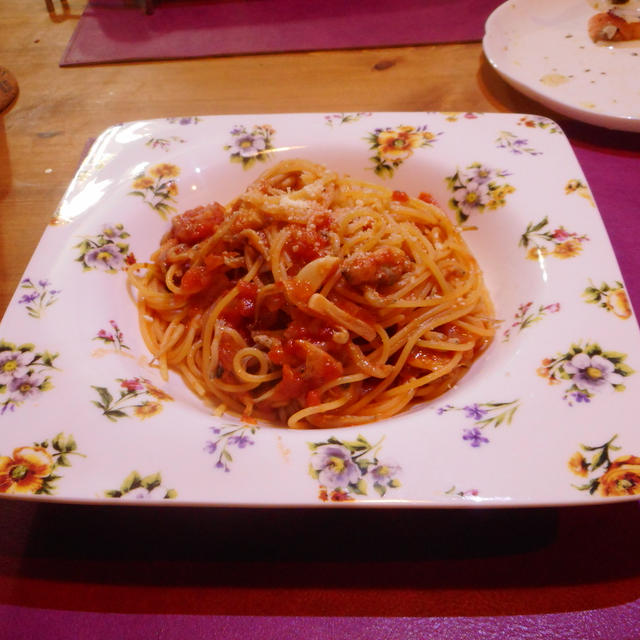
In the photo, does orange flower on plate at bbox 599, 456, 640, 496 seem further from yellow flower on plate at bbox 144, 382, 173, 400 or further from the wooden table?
yellow flower on plate at bbox 144, 382, 173, 400

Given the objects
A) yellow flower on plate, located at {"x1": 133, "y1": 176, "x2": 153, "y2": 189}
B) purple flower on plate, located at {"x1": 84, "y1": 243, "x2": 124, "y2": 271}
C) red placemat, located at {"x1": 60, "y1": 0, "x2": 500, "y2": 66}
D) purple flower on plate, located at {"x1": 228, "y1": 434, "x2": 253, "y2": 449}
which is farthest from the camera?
red placemat, located at {"x1": 60, "y1": 0, "x2": 500, "y2": 66}

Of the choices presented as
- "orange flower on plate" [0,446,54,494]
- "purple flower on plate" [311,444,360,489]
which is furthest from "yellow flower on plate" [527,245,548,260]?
"orange flower on plate" [0,446,54,494]

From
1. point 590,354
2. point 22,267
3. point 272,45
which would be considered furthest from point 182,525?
point 272,45

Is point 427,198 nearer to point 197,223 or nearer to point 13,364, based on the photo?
point 197,223

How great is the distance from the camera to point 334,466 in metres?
1.54

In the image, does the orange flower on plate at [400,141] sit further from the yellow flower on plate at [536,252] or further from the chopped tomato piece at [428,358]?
the chopped tomato piece at [428,358]

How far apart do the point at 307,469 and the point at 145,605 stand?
61cm

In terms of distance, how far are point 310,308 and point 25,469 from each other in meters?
1.03

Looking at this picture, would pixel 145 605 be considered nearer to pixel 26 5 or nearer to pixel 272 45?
pixel 272 45

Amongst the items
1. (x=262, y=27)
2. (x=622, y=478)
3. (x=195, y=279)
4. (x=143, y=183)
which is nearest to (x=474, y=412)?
(x=622, y=478)

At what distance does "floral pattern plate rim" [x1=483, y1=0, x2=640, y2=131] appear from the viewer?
314 centimetres

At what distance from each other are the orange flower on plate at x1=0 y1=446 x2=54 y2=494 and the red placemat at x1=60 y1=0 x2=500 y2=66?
11.9 ft

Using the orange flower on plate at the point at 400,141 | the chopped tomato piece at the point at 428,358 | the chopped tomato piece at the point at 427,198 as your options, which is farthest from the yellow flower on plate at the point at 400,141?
the chopped tomato piece at the point at 428,358

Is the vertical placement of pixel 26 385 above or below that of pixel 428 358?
above
